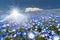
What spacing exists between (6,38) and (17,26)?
0.51ft

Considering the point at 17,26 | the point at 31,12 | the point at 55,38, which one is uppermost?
the point at 31,12

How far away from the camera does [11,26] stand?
1.56m

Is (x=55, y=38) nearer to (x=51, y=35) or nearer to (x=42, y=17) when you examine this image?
(x=51, y=35)

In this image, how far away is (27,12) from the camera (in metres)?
1.64

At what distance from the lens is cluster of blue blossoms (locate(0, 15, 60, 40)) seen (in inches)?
59.8

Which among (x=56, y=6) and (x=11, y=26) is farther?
(x=56, y=6)

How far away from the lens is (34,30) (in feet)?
5.11

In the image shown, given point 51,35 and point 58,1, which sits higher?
point 58,1

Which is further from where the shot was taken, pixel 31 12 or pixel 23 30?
pixel 31 12

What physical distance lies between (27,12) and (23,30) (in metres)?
0.20

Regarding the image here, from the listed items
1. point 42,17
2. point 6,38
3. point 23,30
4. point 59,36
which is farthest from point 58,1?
point 6,38

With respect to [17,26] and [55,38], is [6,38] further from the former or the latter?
[55,38]

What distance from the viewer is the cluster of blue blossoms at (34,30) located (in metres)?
1.52

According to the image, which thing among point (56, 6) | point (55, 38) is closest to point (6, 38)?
point (55, 38)
